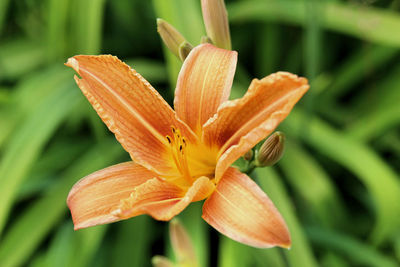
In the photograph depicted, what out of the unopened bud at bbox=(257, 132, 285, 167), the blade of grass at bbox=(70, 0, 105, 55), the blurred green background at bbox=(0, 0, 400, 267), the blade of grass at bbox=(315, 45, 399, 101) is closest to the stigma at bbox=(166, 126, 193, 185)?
the unopened bud at bbox=(257, 132, 285, 167)

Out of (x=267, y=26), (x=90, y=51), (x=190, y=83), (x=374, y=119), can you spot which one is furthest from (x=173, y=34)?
(x=267, y=26)

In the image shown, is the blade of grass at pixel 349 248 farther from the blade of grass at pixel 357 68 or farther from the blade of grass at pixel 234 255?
the blade of grass at pixel 357 68

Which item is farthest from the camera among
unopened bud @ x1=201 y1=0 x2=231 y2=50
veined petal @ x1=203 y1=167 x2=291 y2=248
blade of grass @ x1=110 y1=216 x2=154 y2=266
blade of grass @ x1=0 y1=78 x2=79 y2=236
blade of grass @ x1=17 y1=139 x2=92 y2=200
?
blade of grass @ x1=17 y1=139 x2=92 y2=200

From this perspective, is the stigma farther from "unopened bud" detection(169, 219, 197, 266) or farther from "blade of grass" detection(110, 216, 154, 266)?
"blade of grass" detection(110, 216, 154, 266)

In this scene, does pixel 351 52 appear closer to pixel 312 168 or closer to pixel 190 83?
pixel 312 168

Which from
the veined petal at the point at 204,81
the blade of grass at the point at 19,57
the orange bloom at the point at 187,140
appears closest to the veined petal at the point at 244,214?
the orange bloom at the point at 187,140

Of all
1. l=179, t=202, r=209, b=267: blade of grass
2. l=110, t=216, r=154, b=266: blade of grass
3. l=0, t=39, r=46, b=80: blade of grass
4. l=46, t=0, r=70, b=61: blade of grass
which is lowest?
l=110, t=216, r=154, b=266: blade of grass
